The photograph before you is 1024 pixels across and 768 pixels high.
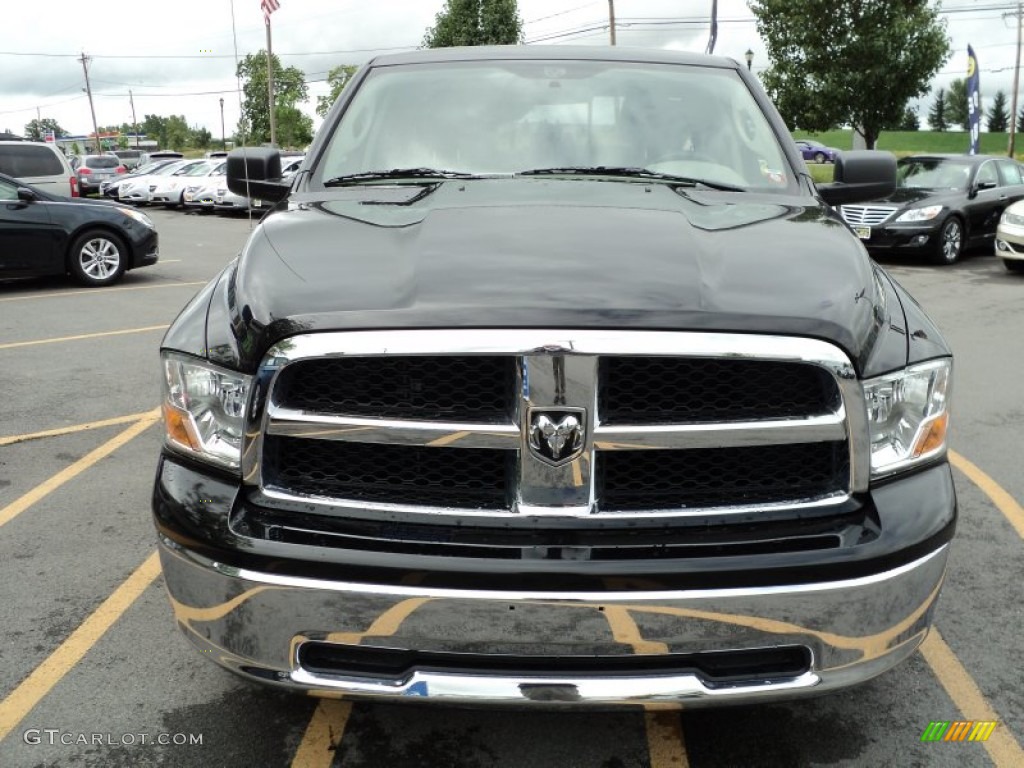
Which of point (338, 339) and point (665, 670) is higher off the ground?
point (338, 339)

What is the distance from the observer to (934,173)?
15523 millimetres

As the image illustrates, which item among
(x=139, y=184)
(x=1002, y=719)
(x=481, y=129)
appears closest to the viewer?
(x=1002, y=719)

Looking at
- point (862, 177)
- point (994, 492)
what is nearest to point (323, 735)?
point (862, 177)

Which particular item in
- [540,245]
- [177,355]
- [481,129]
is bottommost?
[177,355]

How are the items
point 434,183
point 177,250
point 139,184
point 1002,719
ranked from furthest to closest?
point 139,184
point 177,250
point 434,183
point 1002,719

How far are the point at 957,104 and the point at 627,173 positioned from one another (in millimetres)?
159951

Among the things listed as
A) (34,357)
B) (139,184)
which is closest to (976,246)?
(34,357)

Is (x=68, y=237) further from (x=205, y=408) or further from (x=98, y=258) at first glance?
(x=205, y=408)

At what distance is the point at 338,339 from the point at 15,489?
3.43 metres

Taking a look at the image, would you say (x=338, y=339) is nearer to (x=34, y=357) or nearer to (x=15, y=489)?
(x=15, y=489)

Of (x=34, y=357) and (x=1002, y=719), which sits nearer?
(x=1002, y=719)

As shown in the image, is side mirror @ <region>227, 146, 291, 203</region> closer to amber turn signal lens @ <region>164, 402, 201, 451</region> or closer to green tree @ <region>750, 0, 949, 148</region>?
amber turn signal lens @ <region>164, 402, 201, 451</region>

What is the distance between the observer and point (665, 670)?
6.85ft

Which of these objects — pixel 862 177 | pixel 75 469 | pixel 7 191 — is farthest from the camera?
pixel 7 191
